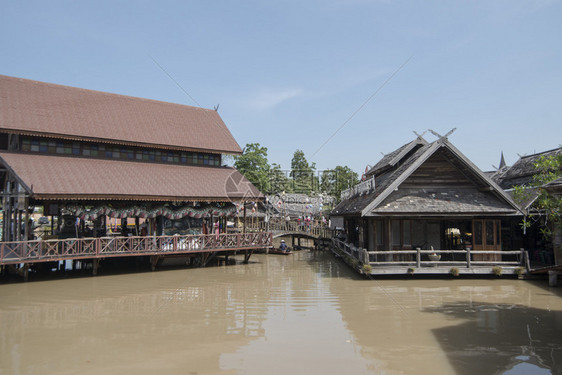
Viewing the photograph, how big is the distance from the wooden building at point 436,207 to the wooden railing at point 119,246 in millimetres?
6869

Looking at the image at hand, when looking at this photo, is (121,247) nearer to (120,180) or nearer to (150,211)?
(150,211)

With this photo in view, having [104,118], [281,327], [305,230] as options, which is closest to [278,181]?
[305,230]

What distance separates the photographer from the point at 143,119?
938 inches

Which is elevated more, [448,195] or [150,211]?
[448,195]

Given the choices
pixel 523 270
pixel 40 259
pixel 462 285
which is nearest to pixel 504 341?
pixel 462 285

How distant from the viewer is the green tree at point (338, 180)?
47.6 metres

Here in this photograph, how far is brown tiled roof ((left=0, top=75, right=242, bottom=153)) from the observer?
19656mm

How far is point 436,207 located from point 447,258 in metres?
2.81

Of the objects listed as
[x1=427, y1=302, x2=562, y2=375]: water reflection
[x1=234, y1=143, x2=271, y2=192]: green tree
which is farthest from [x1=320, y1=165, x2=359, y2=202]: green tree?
[x1=427, y1=302, x2=562, y2=375]: water reflection

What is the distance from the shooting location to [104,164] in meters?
20.4

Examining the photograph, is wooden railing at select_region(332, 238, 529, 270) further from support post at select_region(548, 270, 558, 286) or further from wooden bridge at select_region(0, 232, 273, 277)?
wooden bridge at select_region(0, 232, 273, 277)

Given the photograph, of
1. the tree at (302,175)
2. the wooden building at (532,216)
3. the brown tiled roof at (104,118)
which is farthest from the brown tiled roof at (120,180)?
the tree at (302,175)

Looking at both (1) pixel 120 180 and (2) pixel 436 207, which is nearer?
(2) pixel 436 207

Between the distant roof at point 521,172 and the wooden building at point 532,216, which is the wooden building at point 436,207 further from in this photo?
the distant roof at point 521,172
